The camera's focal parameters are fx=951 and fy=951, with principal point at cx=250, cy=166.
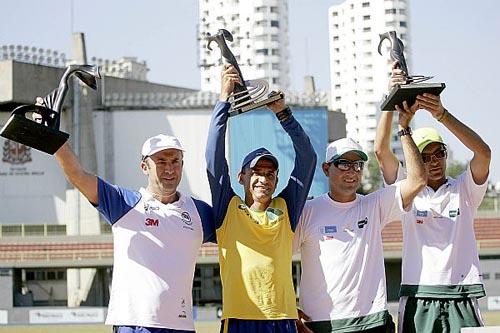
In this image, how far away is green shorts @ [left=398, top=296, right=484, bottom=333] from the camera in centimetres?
548

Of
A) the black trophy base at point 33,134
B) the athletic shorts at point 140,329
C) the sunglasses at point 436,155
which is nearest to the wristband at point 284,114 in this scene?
the sunglasses at point 436,155

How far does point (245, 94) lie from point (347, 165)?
0.70 metres

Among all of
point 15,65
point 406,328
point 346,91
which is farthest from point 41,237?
point 346,91

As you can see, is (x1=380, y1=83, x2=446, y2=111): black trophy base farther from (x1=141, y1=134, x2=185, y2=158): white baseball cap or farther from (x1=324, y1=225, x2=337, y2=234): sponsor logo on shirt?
(x1=141, y1=134, x2=185, y2=158): white baseball cap

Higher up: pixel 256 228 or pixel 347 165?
pixel 347 165

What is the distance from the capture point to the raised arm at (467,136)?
17.3 ft

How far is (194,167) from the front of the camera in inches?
1756

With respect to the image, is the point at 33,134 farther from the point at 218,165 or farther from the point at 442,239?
the point at 442,239

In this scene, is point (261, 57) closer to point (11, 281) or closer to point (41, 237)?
point (41, 237)

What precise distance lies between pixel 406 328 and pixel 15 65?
127ft

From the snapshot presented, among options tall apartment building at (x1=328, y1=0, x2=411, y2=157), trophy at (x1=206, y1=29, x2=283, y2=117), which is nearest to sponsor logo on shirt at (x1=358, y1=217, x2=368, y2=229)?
trophy at (x1=206, y1=29, x2=283, y2=117)

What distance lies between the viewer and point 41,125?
4832 mm

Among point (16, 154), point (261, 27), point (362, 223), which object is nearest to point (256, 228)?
point (362, 223)

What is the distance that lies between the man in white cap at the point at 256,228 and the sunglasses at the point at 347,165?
0.46 feet
